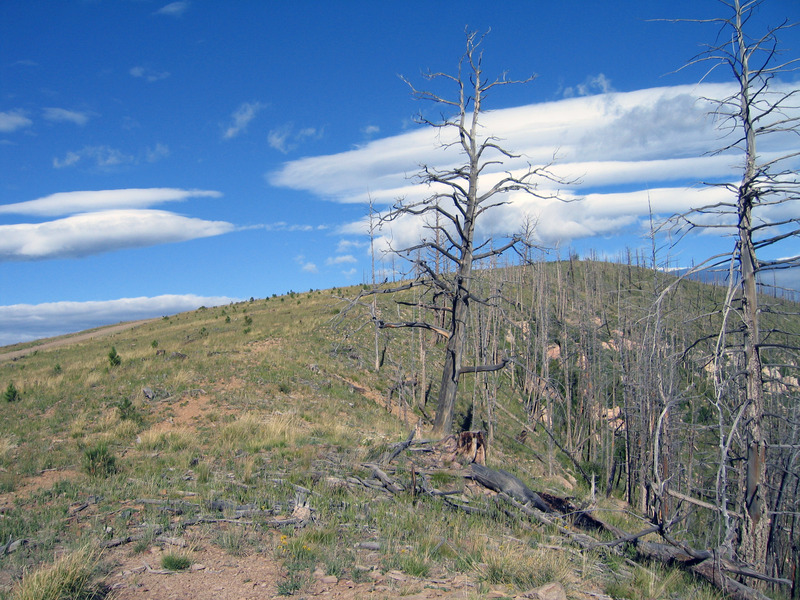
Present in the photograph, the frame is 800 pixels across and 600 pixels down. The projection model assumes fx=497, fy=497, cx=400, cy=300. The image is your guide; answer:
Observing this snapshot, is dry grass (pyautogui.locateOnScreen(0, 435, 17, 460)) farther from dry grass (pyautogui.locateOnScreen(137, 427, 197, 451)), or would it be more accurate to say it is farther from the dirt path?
the dirt path

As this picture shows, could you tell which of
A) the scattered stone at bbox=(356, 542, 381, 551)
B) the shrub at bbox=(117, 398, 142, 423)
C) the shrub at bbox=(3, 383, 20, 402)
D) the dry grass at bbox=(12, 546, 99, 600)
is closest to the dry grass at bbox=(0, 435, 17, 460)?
the shrub at bbox=(117, 398, 142, 423)

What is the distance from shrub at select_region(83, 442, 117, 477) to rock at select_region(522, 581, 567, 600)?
7252mm

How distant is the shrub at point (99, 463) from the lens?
8438 millimetres

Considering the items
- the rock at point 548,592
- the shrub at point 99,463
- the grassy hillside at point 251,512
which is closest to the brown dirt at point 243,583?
the grassy hillside at point 251,512

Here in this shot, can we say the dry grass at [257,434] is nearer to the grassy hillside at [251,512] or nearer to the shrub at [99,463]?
the grassy hillside at [251,512]

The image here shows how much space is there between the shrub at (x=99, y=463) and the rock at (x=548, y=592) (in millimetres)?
7252

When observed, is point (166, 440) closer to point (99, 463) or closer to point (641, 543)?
point (99, 463)

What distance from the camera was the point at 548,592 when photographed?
4480mm

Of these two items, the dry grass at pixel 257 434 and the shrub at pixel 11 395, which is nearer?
the dry grass at pixel 257 434

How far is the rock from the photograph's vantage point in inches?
174

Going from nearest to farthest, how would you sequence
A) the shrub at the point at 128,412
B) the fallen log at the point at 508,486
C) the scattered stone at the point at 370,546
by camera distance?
the scattered stone at the point at 370,546 → the fallen log at the point at 508,486 → the shrub at the point at 128,412

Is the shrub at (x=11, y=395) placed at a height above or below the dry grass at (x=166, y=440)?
above

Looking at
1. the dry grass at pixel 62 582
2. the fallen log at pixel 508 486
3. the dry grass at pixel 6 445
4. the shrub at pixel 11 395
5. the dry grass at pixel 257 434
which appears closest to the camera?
the dry grass at pixel 62 582

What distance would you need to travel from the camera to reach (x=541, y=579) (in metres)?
4.82
